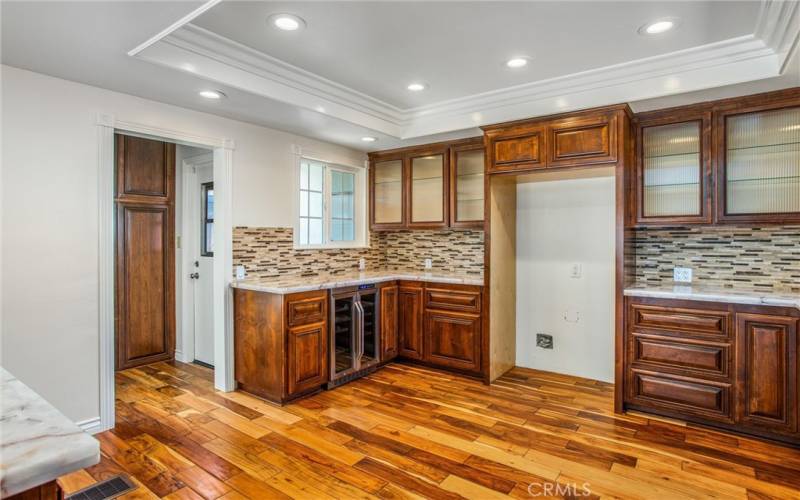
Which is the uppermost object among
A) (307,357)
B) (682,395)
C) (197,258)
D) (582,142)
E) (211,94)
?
(211,94)

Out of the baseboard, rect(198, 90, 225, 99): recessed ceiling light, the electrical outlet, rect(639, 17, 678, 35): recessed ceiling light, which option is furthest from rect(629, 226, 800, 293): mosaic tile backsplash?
the baseboard

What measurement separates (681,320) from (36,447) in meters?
3.41

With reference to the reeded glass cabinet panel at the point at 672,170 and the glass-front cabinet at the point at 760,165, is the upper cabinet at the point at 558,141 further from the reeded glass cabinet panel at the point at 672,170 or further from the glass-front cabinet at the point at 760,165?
the glass-front cabinet at the point at 760,165

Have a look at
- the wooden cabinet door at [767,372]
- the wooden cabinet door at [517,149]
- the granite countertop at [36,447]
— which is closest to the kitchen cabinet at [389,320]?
the wooden cabinet door at [517,149]

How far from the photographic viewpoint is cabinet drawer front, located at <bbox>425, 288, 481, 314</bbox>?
3.95 meters

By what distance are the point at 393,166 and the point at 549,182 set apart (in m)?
1.68

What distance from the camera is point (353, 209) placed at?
4980 mm

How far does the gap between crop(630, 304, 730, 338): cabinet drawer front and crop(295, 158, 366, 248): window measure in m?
2.89

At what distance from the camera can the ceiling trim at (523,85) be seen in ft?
8.16

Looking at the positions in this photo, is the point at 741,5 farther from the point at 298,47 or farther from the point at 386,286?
the point at 386,286

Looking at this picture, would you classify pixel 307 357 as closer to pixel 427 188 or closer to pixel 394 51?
pixel 427 188

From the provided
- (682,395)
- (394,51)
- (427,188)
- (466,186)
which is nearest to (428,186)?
(427,188)

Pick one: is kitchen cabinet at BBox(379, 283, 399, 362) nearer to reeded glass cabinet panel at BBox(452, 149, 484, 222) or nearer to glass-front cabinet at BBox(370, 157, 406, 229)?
glass-front cabinet at BBox(370, 157, 406, 229)

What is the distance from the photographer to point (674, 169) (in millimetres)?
3277
